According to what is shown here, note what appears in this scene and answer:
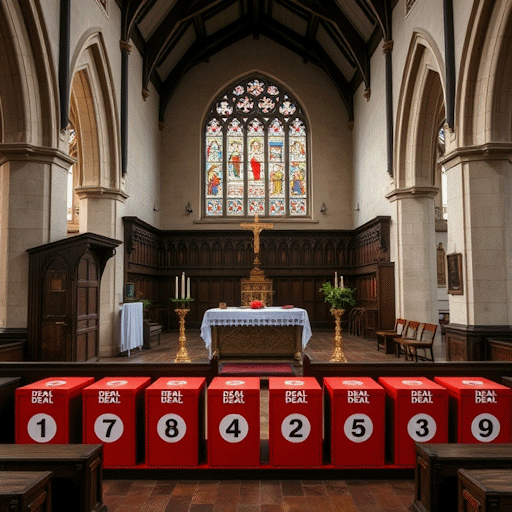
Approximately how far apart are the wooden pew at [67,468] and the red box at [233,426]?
788mm

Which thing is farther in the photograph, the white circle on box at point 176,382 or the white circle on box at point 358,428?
the white circle on box at point 176,382

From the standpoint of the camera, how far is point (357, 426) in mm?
3381

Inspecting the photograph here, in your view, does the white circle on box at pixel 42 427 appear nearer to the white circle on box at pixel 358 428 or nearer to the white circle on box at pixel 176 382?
the white circle on box at pixel 176 382

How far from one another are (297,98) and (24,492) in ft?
55.8

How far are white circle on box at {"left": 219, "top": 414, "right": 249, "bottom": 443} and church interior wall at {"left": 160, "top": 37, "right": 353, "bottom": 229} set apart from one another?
45.4 ft

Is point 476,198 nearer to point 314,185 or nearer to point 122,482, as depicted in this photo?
point 122,482

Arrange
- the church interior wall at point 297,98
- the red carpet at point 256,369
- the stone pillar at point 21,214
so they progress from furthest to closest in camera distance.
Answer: the church interior wall at point 297,98, the red carpet at point 256,369, the stone pillar at point 21,214

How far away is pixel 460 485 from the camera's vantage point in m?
2.47

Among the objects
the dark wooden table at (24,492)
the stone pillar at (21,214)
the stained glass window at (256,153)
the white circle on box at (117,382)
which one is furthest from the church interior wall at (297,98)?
the dark wooden table at (24,492)

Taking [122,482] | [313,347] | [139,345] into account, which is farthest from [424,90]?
[122,482]

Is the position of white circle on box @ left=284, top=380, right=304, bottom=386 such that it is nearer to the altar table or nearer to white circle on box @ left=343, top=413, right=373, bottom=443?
white circle on box @ left=343, top=413, right=373, bottom=443

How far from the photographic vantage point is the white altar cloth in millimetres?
10438

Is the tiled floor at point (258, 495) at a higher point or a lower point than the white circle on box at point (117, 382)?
lower

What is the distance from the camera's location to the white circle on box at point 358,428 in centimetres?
337
